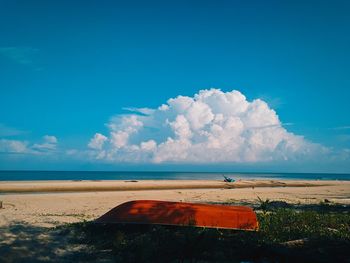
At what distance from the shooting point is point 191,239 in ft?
28.8

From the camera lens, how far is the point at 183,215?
1020cm

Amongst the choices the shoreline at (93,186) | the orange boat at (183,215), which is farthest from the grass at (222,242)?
the shoreline at (93,186)

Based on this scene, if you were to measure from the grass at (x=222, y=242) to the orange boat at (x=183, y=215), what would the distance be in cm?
21

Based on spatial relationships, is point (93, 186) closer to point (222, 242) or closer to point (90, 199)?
point (90, 199)

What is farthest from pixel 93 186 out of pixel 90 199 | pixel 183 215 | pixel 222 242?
pixel 222 242

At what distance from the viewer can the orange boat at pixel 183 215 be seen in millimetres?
9859

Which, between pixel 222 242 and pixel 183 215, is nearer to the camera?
pixel 222 242

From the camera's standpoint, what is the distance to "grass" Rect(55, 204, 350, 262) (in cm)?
783

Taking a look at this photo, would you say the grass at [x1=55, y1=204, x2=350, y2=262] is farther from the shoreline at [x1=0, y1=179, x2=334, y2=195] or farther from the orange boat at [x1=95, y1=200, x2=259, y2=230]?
the shoreline at [x1=0, y1=179, x2=334, y2=195]

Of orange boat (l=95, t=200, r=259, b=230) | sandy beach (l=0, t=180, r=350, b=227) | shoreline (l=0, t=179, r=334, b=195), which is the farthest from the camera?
shoreline (l=0, t=179, r=334, b=195)

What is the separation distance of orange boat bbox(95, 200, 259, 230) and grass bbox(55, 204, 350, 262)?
214 millimetres

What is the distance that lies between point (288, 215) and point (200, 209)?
3.50 metres

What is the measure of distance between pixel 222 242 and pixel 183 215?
1.59 metres

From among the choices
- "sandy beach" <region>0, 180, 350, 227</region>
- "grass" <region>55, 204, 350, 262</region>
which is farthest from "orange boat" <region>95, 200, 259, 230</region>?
"sandy beach" <region>0, 180, 350, 227</region>
